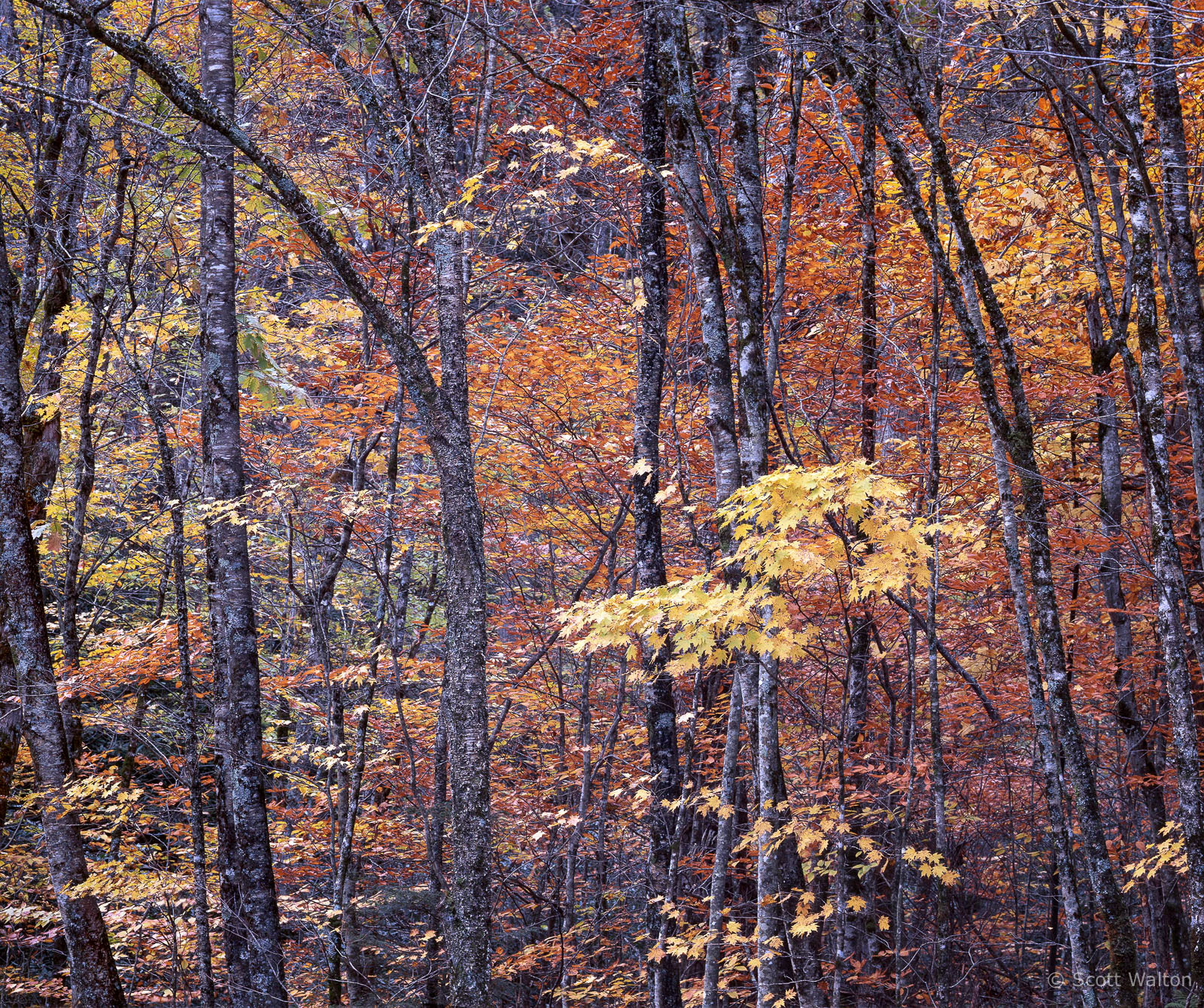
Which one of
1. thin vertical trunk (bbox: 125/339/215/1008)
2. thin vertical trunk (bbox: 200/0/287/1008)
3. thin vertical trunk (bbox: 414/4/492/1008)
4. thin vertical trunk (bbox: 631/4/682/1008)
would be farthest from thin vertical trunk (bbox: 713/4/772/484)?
thin vertical trunk (bbox: 125/339/215/1008)

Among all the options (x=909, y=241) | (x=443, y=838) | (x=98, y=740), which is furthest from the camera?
(x=98, y=740)

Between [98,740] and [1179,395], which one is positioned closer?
[1179,395]

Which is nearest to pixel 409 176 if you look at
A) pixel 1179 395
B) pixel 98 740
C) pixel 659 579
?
pixel 659 579

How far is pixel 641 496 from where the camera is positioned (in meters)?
7.46

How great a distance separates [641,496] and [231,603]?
12.0 ft

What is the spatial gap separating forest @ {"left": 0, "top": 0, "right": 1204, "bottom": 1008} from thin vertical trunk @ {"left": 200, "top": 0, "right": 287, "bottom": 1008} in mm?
44

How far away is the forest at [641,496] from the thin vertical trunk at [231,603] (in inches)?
1.7

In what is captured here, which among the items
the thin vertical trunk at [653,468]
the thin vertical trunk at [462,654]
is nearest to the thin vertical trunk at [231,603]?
the thin vertical trunk at [462,654]

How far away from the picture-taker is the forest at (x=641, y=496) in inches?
216

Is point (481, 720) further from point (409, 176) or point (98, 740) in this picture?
point (98, 740)

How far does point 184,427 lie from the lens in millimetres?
11938

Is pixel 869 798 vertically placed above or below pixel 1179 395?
below

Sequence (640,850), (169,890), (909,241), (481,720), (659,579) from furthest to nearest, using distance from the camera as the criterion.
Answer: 1. (640,850)
2. (909,241)
3. (169,890)
4. (659,579)
5. (481,720)

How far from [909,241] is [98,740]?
1445 cm
